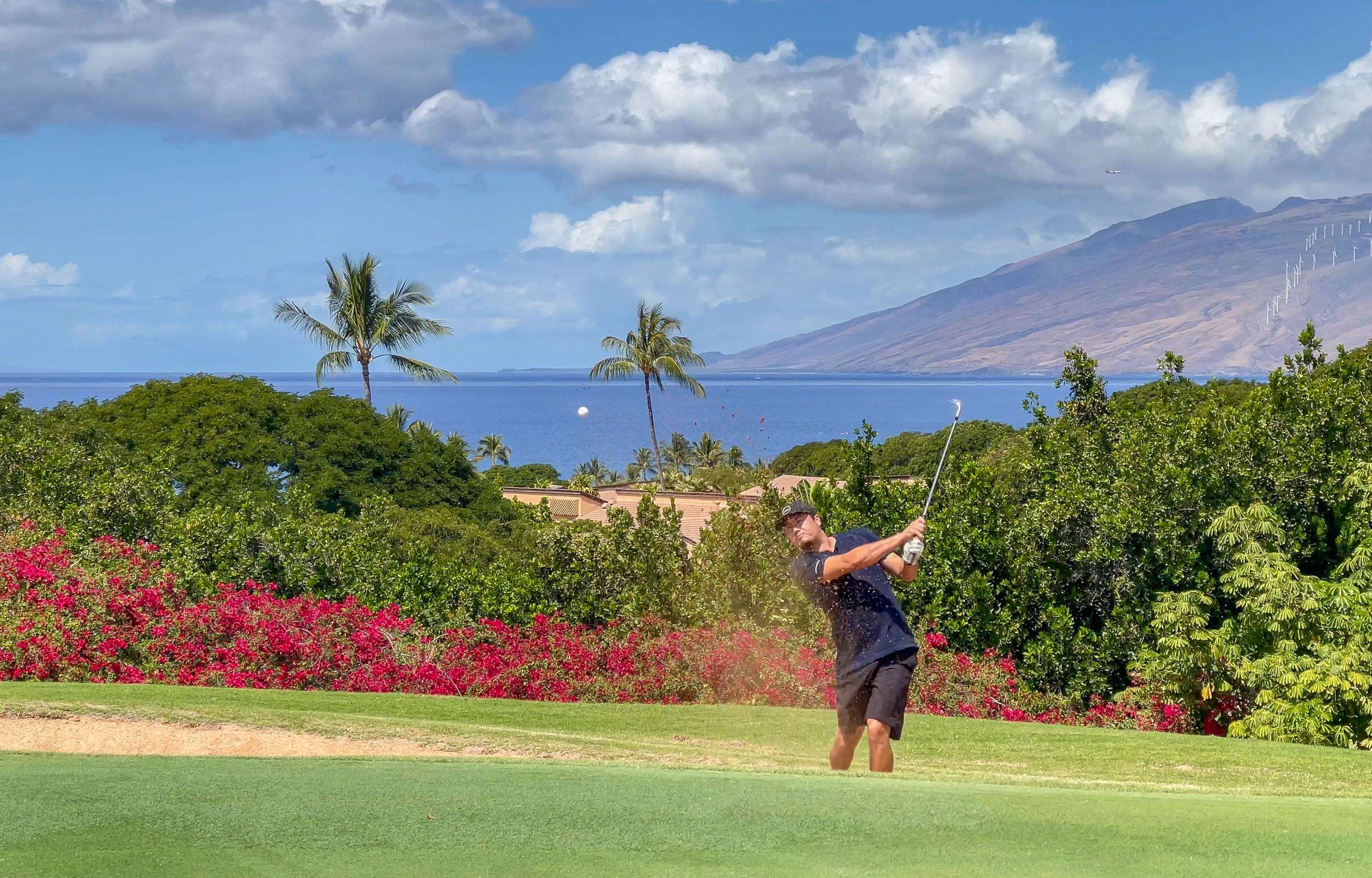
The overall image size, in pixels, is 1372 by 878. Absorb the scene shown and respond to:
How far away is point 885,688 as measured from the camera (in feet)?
25.9

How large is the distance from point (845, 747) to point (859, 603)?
1.40 metres

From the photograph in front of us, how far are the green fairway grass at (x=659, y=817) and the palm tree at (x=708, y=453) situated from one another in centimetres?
7800

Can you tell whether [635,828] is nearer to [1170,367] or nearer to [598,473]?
[1170,367]

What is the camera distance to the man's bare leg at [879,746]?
804 centimetres

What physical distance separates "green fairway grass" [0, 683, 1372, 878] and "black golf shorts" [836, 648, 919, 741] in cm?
43

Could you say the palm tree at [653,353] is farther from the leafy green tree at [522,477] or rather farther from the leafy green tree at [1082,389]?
the leafy green tree at [1082,389]

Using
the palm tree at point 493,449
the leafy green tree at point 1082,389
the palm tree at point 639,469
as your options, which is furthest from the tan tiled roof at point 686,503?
the palm tree at point 493,449

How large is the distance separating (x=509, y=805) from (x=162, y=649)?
9.82 metres

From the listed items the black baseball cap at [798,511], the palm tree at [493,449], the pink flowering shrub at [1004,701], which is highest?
the palm tree at [493,449]

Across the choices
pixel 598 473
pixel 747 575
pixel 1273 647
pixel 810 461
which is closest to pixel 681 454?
pixel 598 473

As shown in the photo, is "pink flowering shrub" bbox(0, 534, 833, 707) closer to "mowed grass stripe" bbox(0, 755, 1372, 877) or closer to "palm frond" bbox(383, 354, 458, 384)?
"mowed grass stripe" bbox(0, 755, 1372, 877)

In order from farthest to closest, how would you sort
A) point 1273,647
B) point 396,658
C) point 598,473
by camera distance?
point 598,473, point 396,658, point 1273,647

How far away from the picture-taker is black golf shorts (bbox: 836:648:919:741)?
786 cm

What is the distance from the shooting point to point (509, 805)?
6.98 metres
